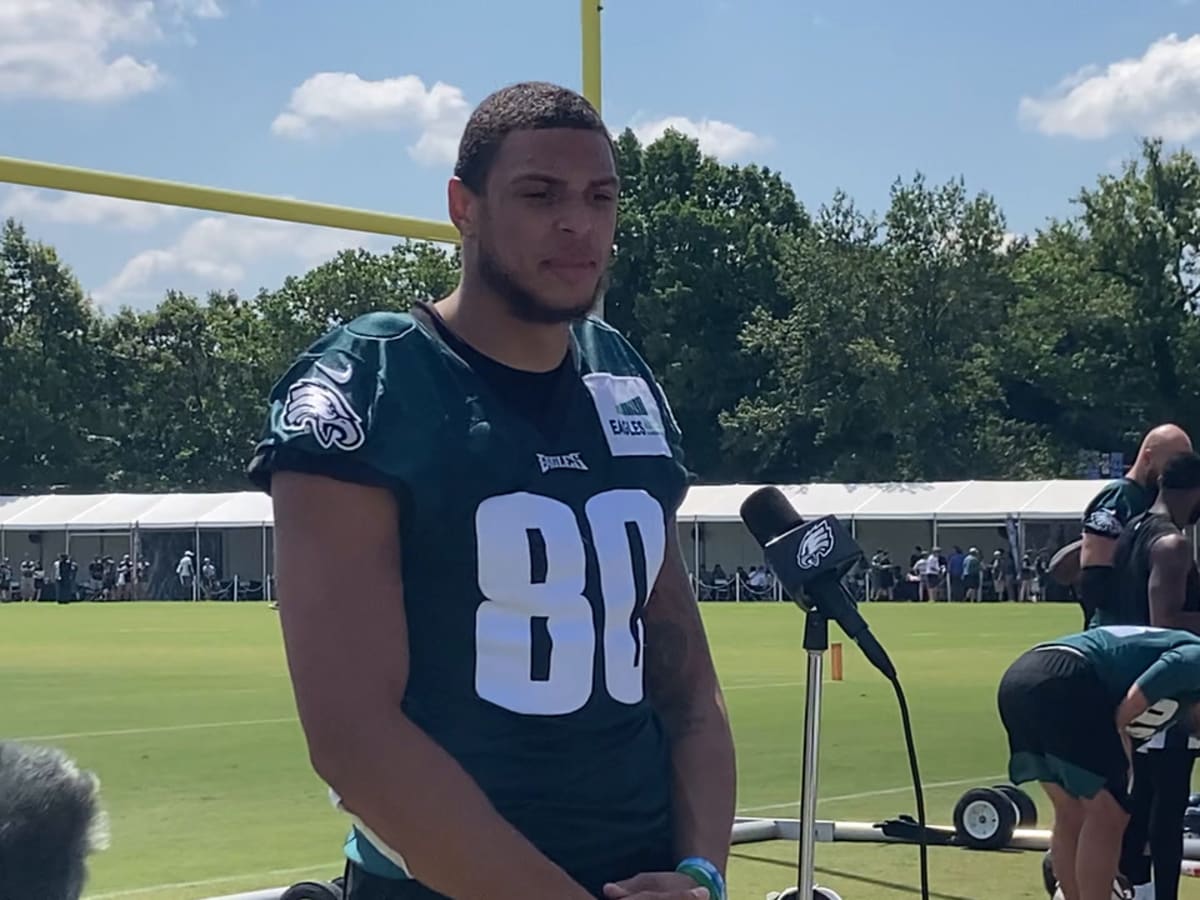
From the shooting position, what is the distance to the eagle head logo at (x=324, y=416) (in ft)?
7.79

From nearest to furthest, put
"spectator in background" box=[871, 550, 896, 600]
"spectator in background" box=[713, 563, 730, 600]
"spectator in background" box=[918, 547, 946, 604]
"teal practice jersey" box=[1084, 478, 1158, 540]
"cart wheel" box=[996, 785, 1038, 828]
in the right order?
"teal practice jersey" box=[1084, 478, 1158, 540] → "cart wheel" box=[996, 785, 1038, 828] → "spectator in background" box=[918, 547, 946, 604] → "spectator in background" box=[871, 550, 896, 600] → "spectator in background" box=[713, 563, 730, 600]

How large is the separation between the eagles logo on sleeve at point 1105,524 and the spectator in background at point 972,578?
3493 centimetres

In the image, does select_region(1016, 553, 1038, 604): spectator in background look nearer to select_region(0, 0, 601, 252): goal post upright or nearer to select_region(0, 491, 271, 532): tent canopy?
select_region(0, 491, 271, 532): tent canopy

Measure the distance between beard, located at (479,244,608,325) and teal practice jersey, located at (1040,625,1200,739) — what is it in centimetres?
424

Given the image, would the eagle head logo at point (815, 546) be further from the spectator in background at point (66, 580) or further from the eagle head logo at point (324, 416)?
the spectator in background at point (66, 580)

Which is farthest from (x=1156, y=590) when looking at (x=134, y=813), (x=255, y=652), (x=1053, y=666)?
(x=255, y=652)

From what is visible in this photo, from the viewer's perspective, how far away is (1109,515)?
7660 mm

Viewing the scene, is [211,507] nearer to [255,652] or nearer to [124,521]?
[124,521]

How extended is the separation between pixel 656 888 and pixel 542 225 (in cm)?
97

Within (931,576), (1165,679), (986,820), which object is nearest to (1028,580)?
(931,576)

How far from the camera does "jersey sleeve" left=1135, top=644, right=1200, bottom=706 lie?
621 cm

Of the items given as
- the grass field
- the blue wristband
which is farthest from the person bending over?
the blue wristband

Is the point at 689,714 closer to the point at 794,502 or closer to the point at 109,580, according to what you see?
the point at 794,502

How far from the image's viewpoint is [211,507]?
158ft
